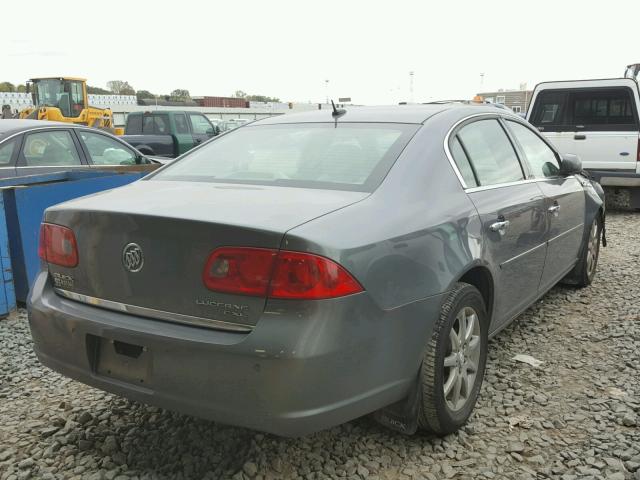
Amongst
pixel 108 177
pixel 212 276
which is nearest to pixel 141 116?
pixel 108 177

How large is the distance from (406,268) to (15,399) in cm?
241

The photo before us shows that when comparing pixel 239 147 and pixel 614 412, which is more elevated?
pixel 239 147

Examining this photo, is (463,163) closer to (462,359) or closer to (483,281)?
(483,281)

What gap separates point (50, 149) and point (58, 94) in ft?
58.0

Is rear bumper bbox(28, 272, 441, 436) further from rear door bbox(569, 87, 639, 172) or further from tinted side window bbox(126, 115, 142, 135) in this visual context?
tinted side window bbox(126, 115, 142, 135)

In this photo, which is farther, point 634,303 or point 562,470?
point 634,303

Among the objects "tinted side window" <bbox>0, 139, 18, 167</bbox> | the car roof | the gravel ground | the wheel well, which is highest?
the car roof

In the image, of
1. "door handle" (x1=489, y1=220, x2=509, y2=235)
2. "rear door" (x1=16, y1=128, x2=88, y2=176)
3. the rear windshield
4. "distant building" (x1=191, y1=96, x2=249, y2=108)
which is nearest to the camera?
the rear windshield

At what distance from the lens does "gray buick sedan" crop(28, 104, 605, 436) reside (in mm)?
2123

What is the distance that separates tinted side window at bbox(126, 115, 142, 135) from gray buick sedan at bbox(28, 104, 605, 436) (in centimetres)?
1316

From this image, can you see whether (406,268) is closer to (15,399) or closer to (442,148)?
(442,148)

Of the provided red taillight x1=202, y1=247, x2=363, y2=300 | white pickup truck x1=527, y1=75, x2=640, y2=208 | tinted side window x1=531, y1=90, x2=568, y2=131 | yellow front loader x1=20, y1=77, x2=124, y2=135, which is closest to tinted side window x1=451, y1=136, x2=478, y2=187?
red taillight x1=202, y1=247, x2=363, y2=300

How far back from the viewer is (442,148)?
2.99 meters

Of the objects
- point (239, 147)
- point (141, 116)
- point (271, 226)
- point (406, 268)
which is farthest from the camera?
point (141, 116)
